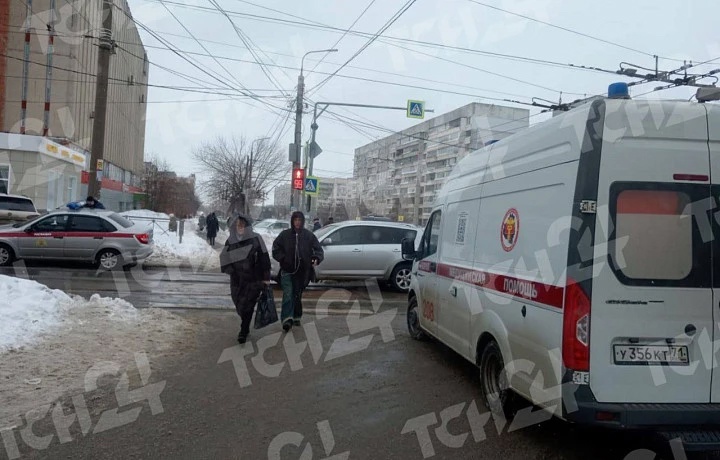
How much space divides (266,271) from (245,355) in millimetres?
1198

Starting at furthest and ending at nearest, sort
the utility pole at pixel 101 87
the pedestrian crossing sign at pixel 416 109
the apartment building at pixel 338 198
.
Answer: the apartment building at pixel 338 198
the pedestrian crossing sign at pixel 416 109
the utility pole at pixel 101 87

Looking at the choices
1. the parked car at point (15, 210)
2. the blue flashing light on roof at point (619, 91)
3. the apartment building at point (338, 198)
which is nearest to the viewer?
the blue flashing light on roof at point (619, 91)

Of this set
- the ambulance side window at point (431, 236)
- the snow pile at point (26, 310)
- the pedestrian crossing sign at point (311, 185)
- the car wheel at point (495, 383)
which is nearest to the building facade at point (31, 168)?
the pedestrian crossing sign at point (311, 185)

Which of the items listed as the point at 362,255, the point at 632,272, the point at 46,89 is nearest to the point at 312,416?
the point at 632,272

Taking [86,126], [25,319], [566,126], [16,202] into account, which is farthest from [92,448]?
[86,126]

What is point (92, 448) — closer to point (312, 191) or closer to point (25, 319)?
point (25, 319)

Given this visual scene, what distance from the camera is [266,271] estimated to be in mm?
7902

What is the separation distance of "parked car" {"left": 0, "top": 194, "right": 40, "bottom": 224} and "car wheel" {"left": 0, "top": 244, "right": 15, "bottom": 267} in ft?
18.9

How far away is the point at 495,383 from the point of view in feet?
17.3

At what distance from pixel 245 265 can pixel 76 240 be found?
9.46 m

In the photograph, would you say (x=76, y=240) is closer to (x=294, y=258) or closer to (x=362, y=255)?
(x=362, y=255)

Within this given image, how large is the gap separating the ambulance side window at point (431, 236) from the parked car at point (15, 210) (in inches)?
681

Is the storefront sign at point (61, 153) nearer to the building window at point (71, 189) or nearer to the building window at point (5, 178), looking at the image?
the building window at point (71, 189)

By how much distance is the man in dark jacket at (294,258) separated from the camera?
8.41 meters
